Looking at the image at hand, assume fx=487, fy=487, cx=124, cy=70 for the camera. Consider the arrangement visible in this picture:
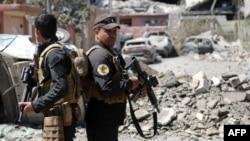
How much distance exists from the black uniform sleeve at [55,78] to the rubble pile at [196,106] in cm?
460

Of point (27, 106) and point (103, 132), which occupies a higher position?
point (27, 106)

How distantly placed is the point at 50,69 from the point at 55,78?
0.08 meters

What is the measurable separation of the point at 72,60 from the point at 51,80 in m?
0.23

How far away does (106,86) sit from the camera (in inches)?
147

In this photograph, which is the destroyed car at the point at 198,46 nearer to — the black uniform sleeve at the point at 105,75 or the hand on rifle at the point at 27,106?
the black uniform sleeve at the point at 105,75

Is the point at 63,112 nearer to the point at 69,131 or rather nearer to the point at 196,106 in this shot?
the point at 69,131

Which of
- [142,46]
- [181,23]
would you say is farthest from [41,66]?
[181,23]

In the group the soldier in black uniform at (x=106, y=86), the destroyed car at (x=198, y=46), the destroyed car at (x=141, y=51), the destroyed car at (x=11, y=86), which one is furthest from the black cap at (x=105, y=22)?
the destroyed car at (x=198, y=46)

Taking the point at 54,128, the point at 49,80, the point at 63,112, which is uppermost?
the point at 49,80

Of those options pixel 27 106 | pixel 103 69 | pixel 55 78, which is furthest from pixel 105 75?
pixel 27 106

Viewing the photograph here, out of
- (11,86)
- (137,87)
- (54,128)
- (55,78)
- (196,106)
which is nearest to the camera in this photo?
(55,78)

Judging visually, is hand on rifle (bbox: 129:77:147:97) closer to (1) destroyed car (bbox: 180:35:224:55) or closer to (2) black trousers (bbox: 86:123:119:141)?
(2) black trousers (bbox: 86:123:119:141)

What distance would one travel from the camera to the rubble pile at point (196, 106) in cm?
836

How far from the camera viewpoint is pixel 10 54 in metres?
8.91
